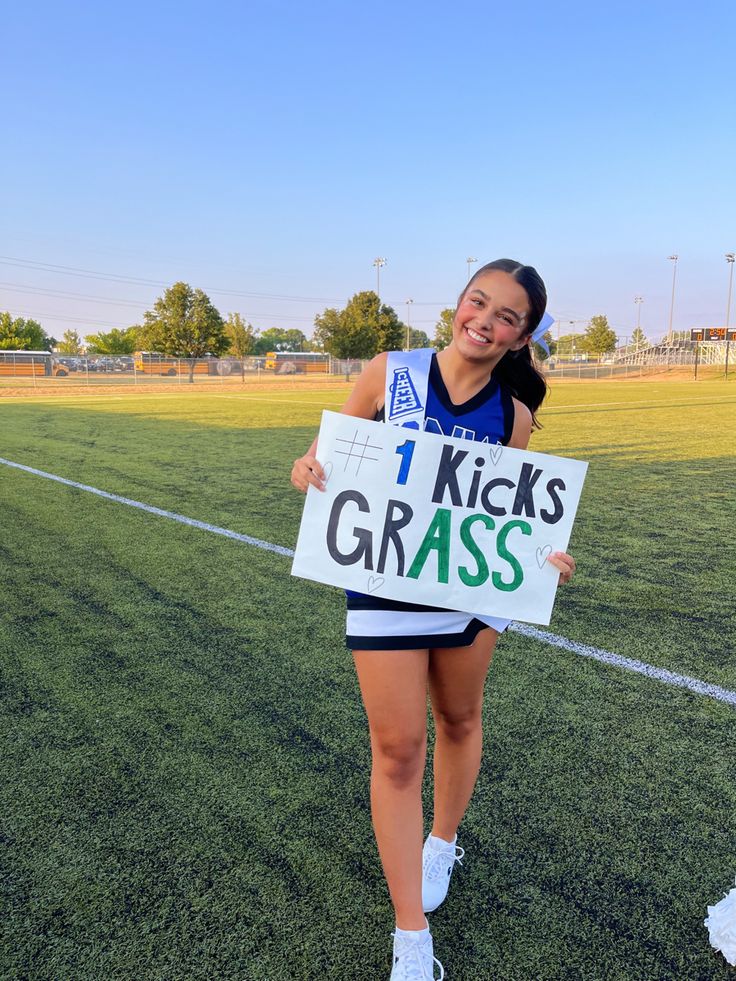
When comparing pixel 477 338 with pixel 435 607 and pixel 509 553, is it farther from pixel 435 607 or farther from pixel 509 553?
pixel 435 607

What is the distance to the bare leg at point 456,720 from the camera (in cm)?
195

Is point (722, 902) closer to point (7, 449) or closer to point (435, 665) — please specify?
point (435, 665)

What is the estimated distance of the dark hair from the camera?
6.24ft

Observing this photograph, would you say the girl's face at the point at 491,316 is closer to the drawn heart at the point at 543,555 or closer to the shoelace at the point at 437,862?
the drawn heart at the point at 543,555

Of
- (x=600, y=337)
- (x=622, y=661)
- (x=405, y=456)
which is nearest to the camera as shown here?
(x=405, y=456)

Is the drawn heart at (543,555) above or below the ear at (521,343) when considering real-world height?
below

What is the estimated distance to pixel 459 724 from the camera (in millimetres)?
2076

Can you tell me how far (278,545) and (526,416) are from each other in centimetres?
395

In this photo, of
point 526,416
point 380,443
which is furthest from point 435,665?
point 526,416

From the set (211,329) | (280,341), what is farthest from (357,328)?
(280,341)

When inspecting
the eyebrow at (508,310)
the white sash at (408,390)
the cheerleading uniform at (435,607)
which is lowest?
the cheerleading uniform at (435,607)

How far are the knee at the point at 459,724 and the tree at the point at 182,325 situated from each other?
49212 mm

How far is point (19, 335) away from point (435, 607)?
74652 mm

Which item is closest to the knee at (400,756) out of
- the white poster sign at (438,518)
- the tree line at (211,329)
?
the white poster sign at (438,518)
